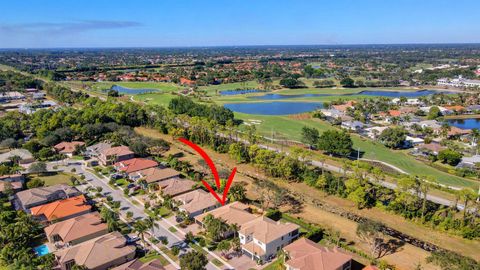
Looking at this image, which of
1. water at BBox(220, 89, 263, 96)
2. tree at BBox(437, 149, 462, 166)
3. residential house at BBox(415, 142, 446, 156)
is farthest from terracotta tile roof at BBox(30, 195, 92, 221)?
water at BBox(220, 89, 263, 96)

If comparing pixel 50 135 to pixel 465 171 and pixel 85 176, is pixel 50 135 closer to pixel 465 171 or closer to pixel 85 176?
pixel 85 176

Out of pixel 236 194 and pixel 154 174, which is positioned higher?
pixel 154 174

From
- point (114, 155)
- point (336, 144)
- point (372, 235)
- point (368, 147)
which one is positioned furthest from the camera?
point (368, 147)

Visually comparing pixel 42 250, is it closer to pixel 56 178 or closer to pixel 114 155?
pixel 56 178

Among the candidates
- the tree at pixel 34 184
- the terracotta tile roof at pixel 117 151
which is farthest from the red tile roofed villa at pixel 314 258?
the terracotta tile roof at pixel 117 151

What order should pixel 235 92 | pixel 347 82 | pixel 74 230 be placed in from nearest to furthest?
pixel 74 230
pixel 235 92
pixel 347 82

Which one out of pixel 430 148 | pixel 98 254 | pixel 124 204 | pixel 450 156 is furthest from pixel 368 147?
pixel 98 254

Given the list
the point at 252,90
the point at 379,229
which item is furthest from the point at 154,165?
the point at 252,90

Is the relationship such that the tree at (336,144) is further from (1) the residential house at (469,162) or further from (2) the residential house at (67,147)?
(2) the residential house at (67,147)
